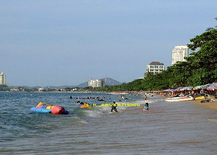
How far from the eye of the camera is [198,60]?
2383 inches

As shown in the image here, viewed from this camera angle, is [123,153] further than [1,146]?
No

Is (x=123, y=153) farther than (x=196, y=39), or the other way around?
(x=196, y=39)

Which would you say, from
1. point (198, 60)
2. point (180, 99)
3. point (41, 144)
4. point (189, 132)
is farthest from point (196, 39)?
point (41, 144)

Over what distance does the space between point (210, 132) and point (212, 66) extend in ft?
145

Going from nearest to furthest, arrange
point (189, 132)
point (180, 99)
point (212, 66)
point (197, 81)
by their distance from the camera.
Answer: point (189, 132), point (212, 66), point (180, 99), point (197, 81)

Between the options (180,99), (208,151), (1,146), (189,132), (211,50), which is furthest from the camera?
(180,99)

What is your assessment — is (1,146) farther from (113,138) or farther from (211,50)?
(211,50)

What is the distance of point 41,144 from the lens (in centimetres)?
1620

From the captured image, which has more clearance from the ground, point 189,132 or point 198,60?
point 198,60

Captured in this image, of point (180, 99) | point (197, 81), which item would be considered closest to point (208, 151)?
point (180, 99)

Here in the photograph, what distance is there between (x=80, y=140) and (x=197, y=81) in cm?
5826

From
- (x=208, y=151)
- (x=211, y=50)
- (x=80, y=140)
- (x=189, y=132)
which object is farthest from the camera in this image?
(x=211, y=50)

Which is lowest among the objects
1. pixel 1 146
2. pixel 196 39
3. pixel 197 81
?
pixel 1 146

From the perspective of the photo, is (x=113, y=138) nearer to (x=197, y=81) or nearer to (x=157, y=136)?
(x=157, y=136)
